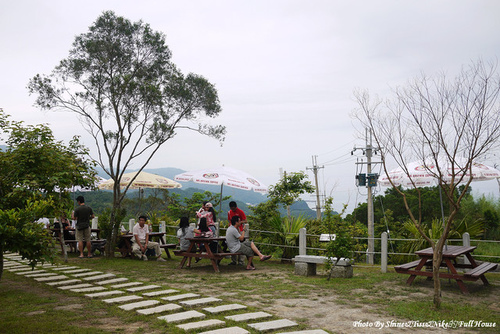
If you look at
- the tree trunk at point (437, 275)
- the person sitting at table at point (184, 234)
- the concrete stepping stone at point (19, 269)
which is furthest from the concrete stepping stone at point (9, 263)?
the tree trunk at point (437, 275)

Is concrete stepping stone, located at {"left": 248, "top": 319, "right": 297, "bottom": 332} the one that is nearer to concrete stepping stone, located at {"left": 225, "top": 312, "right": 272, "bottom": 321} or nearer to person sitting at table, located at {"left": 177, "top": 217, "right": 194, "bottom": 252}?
concrete stepping stone, located at {"left": 225, "top": 312, "right": 272, "bottom": 321}

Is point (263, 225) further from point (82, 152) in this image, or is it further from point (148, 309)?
point (148, 309)

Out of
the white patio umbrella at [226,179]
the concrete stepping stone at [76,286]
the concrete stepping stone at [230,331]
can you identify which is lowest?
the concrete stepping stone at [76,286]

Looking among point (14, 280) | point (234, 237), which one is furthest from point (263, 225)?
point (14, 280)

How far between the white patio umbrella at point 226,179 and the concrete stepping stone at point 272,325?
6732 millimetres

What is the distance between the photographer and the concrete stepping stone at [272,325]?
4704 millimetres

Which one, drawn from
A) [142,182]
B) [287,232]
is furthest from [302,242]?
[142,182]

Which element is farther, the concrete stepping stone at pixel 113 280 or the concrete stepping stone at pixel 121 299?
the concrete stepping stone at pixel 113 280

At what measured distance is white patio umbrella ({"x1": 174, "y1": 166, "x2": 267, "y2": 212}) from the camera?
A: 1166cm

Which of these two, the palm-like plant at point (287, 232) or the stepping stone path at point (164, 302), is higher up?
the palm-like plant at point (287, 232)

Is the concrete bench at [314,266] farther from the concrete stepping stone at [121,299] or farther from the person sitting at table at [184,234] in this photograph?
the concrete stepping stone at [121,299]

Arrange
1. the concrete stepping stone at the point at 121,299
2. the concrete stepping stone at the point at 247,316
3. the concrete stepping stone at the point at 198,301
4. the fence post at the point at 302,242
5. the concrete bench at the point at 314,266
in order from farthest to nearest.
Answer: the fence post at the point at 302,242 → the concrete bench at the point at 314,266 → the concrete stepping stone at the point at 121,299 → the concrete stepping stone at the point at 198,301 → the concrete stepping stone at the point at 247,316

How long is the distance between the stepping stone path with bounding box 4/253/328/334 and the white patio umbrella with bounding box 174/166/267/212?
13.5ft

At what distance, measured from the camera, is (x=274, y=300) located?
6.22m
